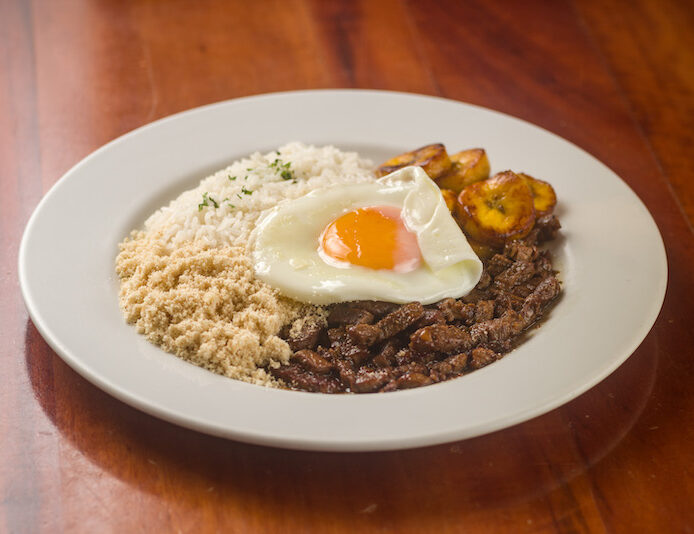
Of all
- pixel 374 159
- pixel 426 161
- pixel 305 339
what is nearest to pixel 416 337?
pixel 305 339

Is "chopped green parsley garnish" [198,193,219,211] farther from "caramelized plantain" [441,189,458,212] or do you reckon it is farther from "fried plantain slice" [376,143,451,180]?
"caramelized plantain" [441,189,458,212]

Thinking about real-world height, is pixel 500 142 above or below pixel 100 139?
above

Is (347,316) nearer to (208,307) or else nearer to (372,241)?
(372,241)

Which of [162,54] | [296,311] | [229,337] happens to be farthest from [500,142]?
[162,54]

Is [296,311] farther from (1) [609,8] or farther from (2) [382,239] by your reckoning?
(1) [609,8]

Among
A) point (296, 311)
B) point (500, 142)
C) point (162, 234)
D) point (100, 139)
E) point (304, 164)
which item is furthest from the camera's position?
point (100, 139)

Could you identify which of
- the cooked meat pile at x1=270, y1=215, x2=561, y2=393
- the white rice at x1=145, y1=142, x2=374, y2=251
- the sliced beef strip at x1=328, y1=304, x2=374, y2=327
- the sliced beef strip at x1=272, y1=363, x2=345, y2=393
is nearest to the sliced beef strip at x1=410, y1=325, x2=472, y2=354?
the cooked meat pile at x1=270, y1=215, x2=561, y2=393
